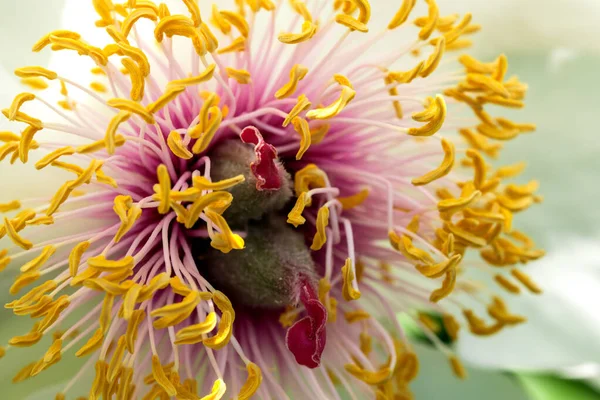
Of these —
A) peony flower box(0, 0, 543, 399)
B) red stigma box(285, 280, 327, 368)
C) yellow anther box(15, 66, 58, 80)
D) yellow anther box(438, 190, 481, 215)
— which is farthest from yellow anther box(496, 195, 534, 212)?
yellow anther box(15, 66, 58, 80)

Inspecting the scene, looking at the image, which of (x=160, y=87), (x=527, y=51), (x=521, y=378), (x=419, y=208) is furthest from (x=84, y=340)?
(x=527, y=51)

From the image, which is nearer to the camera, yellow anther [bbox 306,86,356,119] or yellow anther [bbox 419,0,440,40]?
yellow anther [bbox 306,86,356,119]

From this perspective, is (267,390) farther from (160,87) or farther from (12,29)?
(12,29)

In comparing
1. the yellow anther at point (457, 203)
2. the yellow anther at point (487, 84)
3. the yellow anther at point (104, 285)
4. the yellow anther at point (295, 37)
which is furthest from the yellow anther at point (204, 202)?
the yellow anther at point (487, 84)

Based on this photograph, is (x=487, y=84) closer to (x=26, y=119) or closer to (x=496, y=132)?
(x=496, y=132)

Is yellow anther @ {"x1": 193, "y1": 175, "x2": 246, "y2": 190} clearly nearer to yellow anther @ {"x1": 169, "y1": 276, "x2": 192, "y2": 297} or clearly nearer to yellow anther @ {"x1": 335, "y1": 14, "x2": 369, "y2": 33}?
yellow anther @ {"x1": 169, "y1": 276, "x2": 192, "y2": 297}

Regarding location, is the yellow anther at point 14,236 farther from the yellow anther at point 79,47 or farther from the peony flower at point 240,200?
the yellow anther at point 79,47
